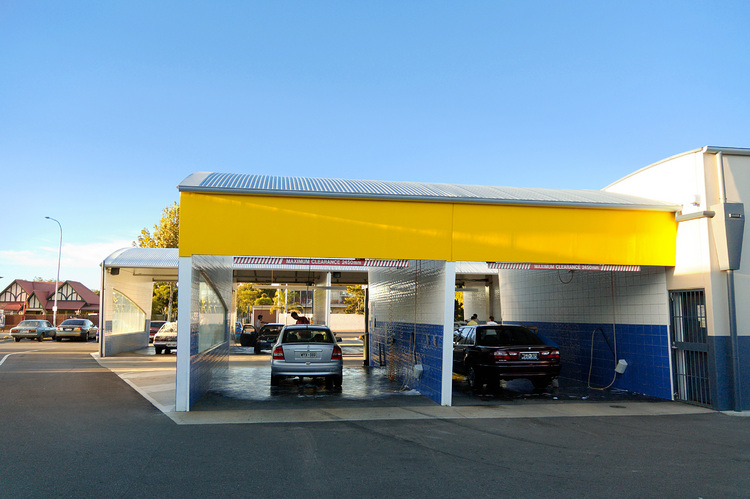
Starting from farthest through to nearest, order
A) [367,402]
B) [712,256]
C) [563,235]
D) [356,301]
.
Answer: [356,301] → [563,235] → [367,402] → [712,256]

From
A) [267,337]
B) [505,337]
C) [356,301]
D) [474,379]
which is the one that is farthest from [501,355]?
[356,301]

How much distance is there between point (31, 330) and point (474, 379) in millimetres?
32963

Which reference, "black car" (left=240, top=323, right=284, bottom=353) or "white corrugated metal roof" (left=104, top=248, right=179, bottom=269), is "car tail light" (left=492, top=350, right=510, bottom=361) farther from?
"white corrugated metal roof" (left=104, top=248, right=179, bottom=269)

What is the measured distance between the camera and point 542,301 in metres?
16.3

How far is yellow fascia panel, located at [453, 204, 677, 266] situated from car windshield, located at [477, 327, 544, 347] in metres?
2.18

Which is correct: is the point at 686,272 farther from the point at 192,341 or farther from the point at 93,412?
the point at 93,412

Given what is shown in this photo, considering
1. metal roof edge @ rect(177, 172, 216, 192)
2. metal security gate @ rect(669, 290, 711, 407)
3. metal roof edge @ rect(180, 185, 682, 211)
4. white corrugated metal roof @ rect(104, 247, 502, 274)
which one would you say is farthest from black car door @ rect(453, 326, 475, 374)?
white corrugated metal roof @ rect(104, 247, 502, 274)

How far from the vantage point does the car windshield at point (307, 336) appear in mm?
12477

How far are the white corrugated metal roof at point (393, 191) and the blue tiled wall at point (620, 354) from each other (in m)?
2.84

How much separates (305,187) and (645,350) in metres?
7.87

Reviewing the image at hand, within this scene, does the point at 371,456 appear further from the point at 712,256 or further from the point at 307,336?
the point at 712,256

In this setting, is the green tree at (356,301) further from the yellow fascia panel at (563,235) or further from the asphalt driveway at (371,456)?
the asphalt driveway at (371,456)

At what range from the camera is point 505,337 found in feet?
41.0

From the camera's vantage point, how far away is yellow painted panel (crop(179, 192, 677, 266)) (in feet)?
33.6
